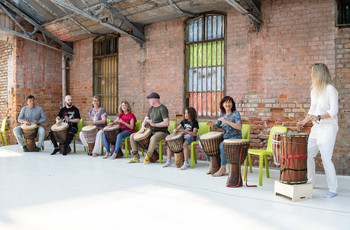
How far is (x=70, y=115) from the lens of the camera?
721cm

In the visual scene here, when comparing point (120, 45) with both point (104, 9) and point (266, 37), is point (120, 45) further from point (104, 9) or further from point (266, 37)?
point (266, 37)

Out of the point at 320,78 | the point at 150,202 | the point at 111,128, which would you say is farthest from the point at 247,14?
the point at 150,202

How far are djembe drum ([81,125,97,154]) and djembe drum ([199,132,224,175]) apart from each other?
2.80 meters

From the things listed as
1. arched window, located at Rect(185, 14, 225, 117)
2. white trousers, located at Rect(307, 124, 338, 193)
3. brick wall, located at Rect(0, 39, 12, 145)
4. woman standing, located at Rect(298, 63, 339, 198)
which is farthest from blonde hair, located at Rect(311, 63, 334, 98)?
brick wall, located at Rect(0, 39, 12, 145)

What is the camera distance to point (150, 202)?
3.48m

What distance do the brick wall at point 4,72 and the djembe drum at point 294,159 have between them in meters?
7.88

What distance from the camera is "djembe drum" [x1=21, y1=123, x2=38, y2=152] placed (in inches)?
289

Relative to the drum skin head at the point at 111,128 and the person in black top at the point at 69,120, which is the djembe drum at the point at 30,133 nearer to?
the person in black top at the point at 69,120

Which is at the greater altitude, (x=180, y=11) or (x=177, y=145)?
(x=180, y=11)

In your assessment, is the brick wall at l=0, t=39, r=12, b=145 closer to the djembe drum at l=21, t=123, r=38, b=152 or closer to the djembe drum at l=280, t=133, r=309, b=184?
the djembe drum at l=21, t=123, r=38, b=152

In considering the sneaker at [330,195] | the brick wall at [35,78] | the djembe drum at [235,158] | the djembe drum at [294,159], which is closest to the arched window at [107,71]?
the brick wall at [35,78]

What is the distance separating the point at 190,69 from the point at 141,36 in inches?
57.4

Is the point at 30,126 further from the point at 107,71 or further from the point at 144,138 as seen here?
the point at 144,138

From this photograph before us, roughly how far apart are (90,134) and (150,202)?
3717 millimetres
